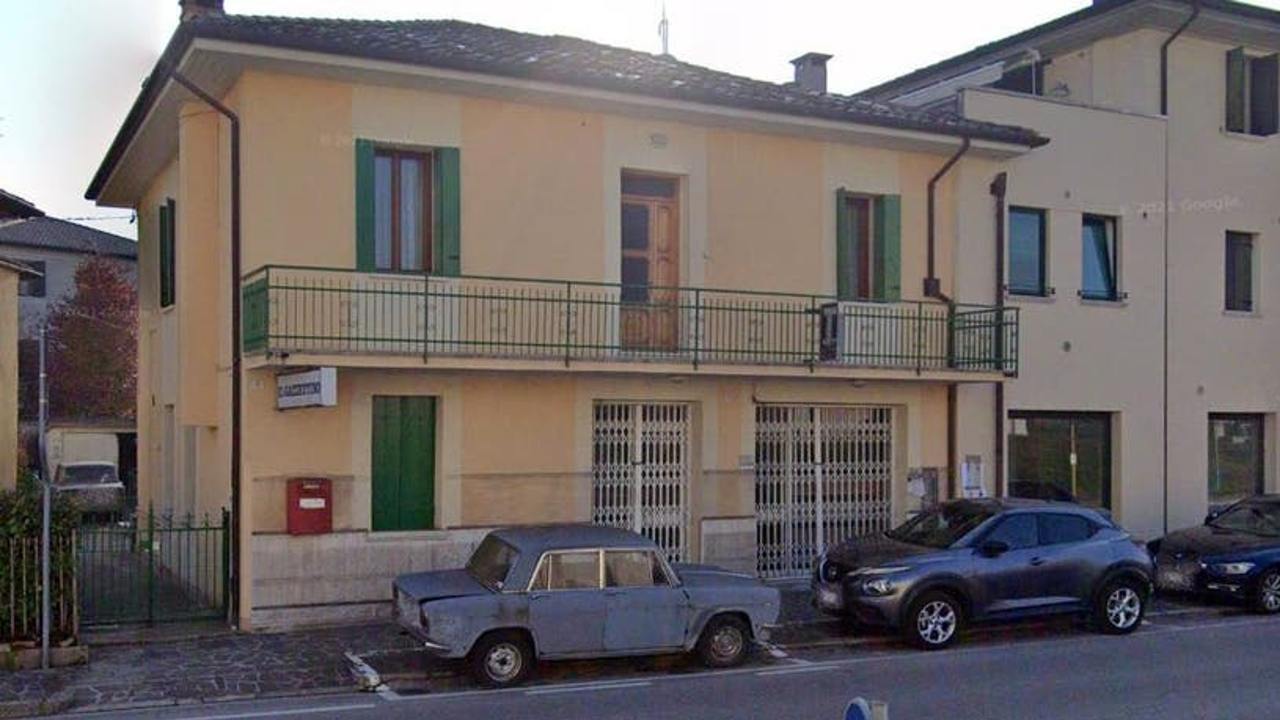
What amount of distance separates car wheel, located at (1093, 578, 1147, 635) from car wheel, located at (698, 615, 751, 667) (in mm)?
4791

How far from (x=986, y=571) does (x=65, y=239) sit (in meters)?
49.3

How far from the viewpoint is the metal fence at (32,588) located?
1202cm

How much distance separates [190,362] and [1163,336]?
597 inches

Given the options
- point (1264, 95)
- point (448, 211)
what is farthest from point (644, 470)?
point (1264, 95)

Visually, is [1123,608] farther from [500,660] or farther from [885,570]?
[500,660]

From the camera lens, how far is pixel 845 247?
1794cm

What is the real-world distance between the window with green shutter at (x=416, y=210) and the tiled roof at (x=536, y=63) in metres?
1.22

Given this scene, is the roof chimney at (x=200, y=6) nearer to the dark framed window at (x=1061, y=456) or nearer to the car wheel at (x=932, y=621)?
the car wheel at (x=932, y=621)

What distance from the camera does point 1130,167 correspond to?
2036 cm

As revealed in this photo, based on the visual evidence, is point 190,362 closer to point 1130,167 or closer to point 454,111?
point 454,111

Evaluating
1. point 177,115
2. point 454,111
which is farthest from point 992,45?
point 177,115

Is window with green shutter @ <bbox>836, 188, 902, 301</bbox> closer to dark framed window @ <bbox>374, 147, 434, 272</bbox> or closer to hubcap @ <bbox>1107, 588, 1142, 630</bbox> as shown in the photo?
hubcap @ <bbox>1107, 588, 1142, 630</bbox>

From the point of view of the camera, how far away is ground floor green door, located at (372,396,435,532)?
14906 millimetres

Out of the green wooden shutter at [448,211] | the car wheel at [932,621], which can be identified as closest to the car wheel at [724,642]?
the car wheel at [932,621]
